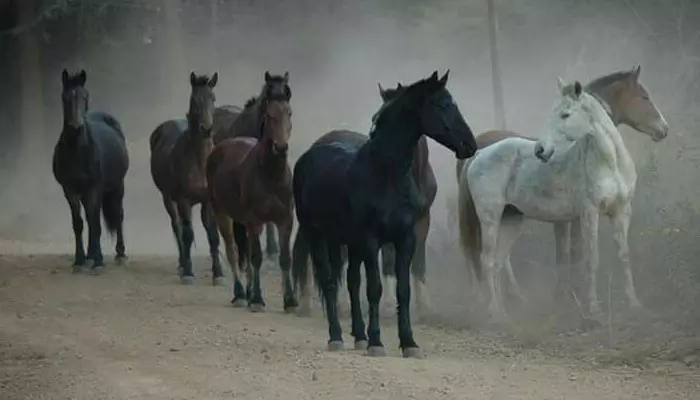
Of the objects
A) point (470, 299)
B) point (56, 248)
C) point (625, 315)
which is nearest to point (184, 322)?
point (470, 299)

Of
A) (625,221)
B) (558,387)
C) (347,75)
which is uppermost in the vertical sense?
(347,75)

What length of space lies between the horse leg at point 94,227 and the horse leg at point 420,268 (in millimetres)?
4792

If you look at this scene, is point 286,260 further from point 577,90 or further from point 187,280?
point 577,90

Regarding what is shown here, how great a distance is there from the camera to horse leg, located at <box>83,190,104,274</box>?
1580 cm

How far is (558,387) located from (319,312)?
459 cm

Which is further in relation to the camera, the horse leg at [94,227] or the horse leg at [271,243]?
the horse leg at [271,243]

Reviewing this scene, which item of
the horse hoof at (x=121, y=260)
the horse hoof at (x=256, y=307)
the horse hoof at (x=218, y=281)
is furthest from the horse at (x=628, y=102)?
the horse hoof at (x=121, y=260)

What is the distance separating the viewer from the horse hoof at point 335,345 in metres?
10.0

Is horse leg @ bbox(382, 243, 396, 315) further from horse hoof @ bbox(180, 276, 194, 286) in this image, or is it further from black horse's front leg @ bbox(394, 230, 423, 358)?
horse hoof @ bbox(180, 276, 194, 286)

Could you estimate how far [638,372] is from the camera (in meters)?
9.14

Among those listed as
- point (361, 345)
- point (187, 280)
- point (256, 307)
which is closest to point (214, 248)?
point (187, 280)

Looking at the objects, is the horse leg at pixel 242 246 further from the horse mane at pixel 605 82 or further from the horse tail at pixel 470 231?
the horse mane at pixel 605 82

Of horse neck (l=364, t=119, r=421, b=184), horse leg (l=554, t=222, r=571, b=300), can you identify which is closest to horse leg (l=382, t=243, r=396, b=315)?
horse leg (l=554, t=222, r=571, b=300)

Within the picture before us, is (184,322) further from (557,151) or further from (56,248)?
(56,248)
